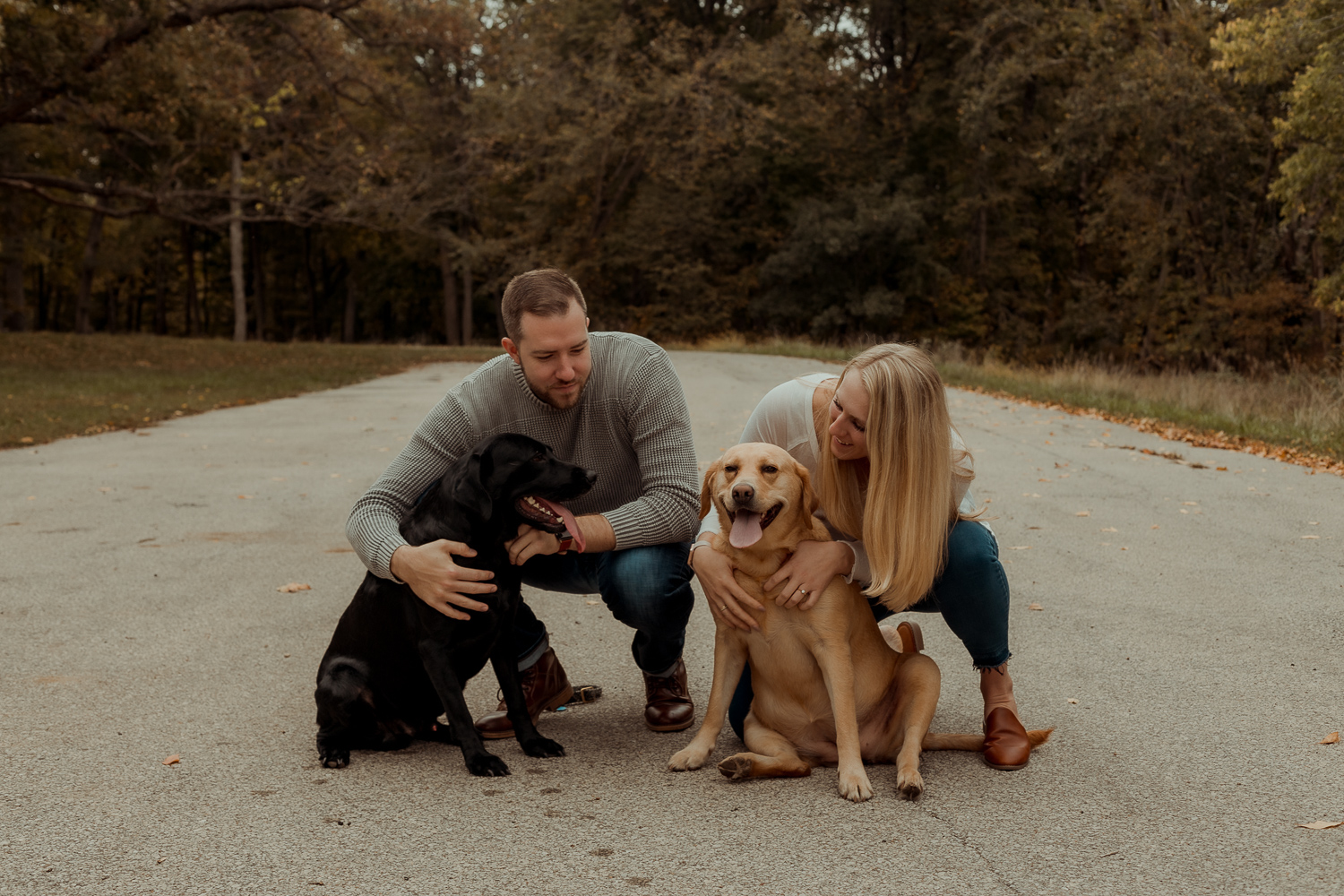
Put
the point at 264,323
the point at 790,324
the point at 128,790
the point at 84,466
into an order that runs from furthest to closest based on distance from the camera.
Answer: the point at 264,323 → the point at 790,324 → the point at 84,466 → the point at 128,790

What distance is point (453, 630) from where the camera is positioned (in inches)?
128

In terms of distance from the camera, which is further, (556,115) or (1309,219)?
(556,115)

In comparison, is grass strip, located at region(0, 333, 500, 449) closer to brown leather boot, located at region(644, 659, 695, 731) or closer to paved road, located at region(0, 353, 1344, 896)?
paved road, located at region(0, 353, 1344, 896)

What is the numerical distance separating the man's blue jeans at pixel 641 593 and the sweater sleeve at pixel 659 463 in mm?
81

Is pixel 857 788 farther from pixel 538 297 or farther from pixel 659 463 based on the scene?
pixel 538 297

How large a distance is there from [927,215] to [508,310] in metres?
37.2

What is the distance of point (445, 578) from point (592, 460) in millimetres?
894

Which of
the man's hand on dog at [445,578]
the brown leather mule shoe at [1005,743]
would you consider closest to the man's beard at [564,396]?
the man's hand on dog at [445,578]

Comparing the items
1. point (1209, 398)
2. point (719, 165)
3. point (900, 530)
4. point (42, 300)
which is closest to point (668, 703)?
point (900, 530)

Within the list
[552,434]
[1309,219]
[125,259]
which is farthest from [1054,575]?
[125,259]

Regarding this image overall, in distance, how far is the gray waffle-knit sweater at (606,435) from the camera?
3697 mm

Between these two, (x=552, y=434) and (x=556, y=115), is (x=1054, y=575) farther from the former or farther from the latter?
(x=556, y=115)

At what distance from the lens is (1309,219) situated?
20.8m

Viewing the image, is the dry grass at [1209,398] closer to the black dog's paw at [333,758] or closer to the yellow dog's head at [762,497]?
the yellow dog's head at [762,497]
